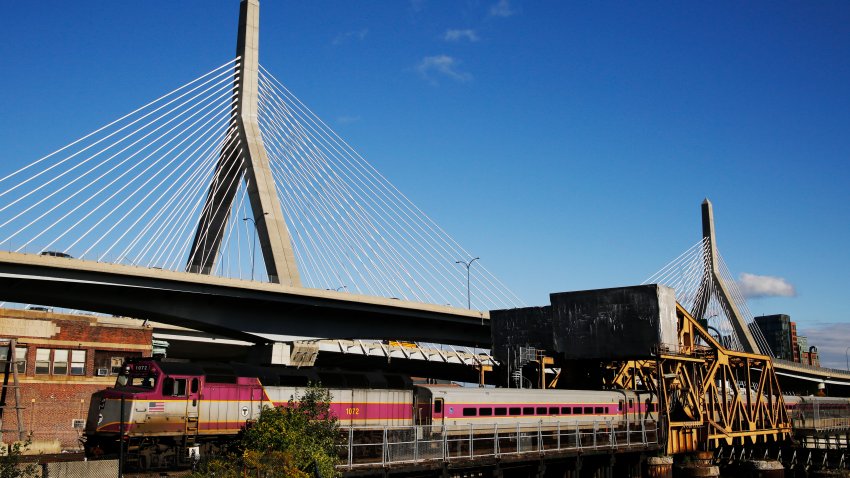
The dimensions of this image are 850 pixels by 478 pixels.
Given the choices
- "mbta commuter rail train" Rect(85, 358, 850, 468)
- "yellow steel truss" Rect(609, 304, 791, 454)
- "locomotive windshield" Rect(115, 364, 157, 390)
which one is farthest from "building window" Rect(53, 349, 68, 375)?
"yellow steel truss" Rect(609, 304, 791, 454)

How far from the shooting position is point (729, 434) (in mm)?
51594

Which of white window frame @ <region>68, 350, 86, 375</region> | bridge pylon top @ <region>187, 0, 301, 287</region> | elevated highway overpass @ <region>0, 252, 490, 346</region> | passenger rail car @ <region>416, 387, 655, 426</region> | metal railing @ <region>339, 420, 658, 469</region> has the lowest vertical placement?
metal railing @ <region>339, 420, 658, 469</region>

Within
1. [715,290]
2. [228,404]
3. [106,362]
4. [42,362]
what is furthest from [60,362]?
[715,290]

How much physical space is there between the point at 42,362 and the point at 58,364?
37.0 inches

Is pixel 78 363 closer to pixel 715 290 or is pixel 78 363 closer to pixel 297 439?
pixel 297 439

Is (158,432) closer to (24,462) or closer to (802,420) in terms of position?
(24,462)

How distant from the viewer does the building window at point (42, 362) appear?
4778cm

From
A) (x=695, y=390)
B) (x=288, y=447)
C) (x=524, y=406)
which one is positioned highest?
(x=695, y=390)

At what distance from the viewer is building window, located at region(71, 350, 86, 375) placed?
4906 centimetres

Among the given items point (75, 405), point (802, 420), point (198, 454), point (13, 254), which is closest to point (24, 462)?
point (198, 454)

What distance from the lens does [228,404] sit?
30.4 m

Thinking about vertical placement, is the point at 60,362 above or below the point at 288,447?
above

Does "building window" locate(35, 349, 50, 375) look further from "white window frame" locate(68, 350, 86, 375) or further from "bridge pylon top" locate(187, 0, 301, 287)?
"bridge pylon top" locate(187, 0, 301, 287)

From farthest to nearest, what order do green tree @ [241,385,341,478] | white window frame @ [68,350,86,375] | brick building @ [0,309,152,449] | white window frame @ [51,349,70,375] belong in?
white window frame @ [68,350,86,375]
white window frame @ [51,349,70,375]
brick building @ [0,309,152,449]
green tree @ [241,385,341,478]
